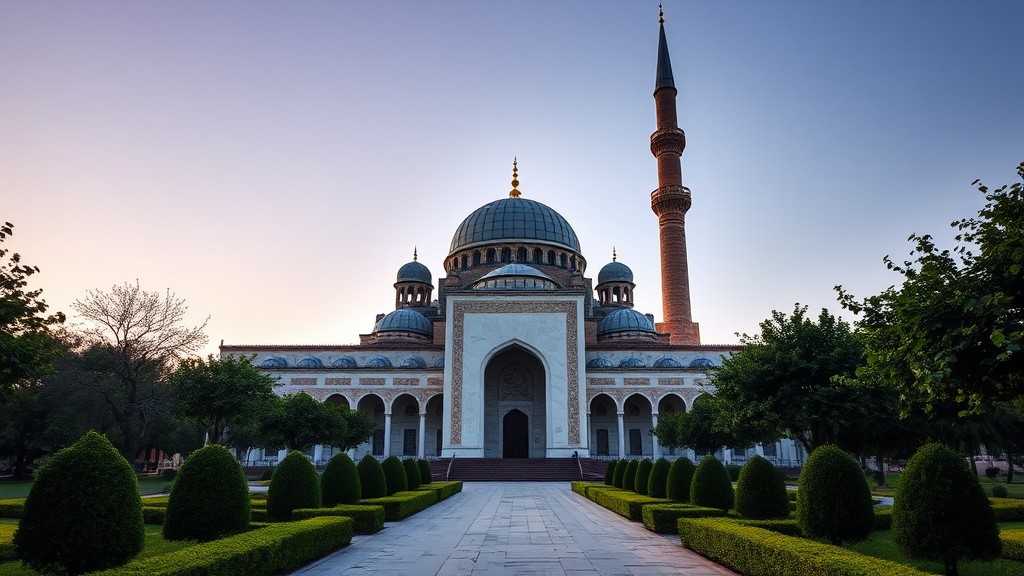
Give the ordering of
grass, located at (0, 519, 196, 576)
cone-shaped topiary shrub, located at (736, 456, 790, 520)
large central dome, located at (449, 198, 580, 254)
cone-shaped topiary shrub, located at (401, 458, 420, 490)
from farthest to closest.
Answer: large central dome, located at (449, 198, 580, 254) < cone-shaped topiary shrub, located at (401, 458, 420, 490) < cone-shaped topiary shrub, located at (736, 456, 790, 520) < grass, located at (0, 519, 196, 576)

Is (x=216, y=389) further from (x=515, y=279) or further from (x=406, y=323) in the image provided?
(x=406, y=323)

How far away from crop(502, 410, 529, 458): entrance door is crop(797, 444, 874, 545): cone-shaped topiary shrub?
90.6 ft

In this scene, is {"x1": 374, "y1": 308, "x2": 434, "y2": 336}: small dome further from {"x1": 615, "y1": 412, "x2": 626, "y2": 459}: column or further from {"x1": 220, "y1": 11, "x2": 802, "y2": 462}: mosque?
{"x1": 615, "y1": 412, "x2": 626, "y2": 459}: column

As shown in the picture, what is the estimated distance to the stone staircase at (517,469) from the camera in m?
28.9

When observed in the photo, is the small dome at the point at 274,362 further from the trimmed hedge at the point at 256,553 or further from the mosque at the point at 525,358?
the trimmed hedge at the point at 256,553

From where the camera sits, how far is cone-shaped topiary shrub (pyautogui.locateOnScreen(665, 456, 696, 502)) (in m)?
13.1

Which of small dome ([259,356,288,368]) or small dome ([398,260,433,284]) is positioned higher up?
small dome ([398,260,433,284])

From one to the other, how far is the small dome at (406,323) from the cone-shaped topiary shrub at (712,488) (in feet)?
98.6

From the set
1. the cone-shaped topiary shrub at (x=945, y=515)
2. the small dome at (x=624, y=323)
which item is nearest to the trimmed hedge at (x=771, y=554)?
the cone-shaped topiary shrub at (x=945, y=515)

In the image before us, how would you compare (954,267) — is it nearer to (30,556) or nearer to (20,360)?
(30,556)

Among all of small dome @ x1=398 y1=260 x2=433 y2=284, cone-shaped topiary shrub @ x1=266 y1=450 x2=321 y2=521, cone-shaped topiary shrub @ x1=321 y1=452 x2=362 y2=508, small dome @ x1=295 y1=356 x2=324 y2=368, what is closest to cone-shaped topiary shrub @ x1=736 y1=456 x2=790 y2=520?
cone-shaped topiary shrub @ x1=266 y1=450 x2=321 y2=521

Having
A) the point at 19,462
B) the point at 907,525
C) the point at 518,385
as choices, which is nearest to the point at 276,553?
the point at 907,525

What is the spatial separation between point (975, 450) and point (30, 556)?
29.1 m

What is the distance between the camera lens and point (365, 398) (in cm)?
3762
